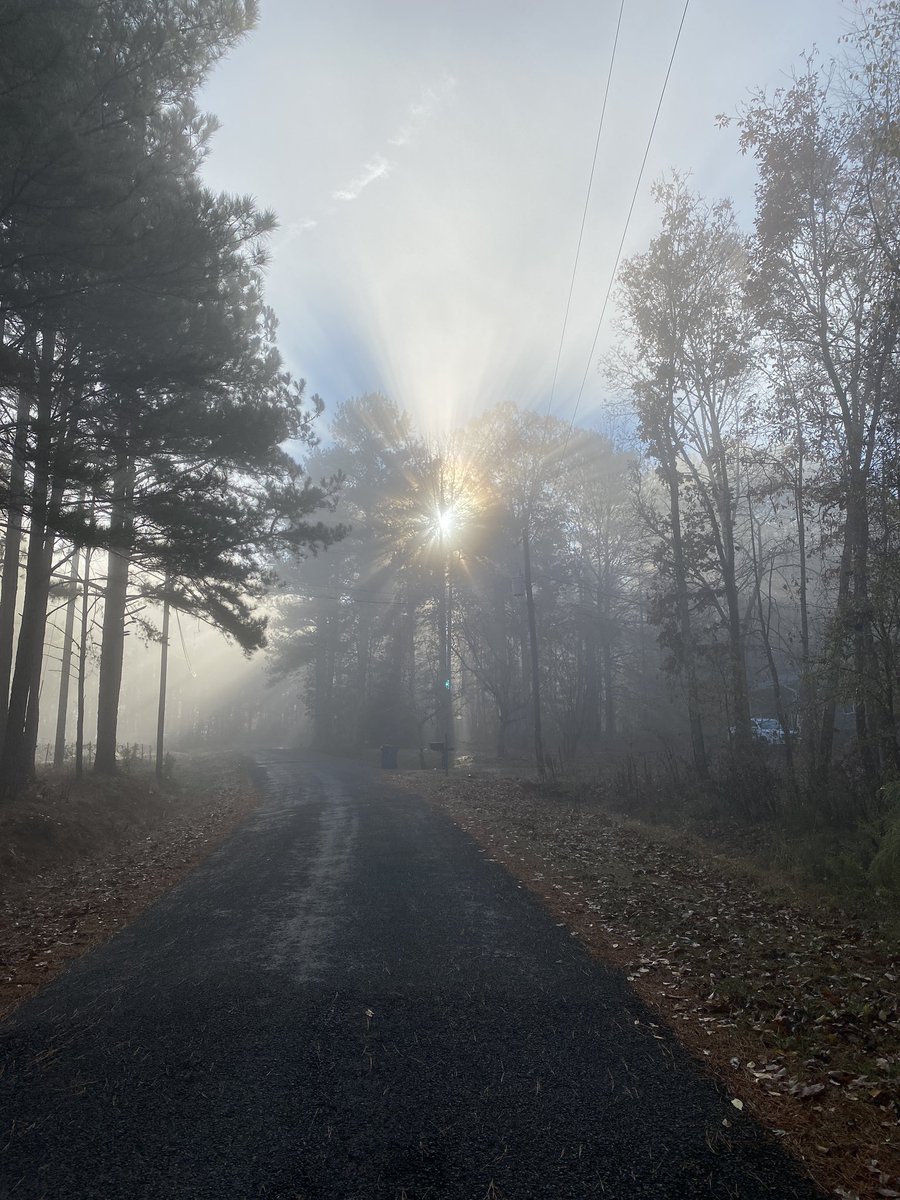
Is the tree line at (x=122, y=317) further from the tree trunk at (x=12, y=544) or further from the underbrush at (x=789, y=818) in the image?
the underbrush at (x=789, y=818)

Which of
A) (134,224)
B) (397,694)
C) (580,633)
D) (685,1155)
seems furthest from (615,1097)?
(397,694)

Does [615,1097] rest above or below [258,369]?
below

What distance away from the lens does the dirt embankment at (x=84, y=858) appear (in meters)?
7.40

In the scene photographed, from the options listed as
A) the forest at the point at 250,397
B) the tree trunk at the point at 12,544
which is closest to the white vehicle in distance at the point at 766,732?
the forest at the point at 250,397

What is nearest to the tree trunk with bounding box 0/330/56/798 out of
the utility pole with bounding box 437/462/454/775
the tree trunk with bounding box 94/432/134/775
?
the tree trunk with bounding box 94/432/134/775

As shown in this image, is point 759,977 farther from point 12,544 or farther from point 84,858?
point 12,544

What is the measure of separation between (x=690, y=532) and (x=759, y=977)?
53.8 feet

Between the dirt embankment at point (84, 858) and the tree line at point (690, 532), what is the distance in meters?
9.67

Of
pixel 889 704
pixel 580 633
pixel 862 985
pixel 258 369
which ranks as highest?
pixel 258 369

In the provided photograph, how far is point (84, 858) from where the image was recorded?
12227mm

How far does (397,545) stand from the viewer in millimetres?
37469

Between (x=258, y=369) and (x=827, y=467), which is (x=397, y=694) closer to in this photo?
(x=258, y=369)

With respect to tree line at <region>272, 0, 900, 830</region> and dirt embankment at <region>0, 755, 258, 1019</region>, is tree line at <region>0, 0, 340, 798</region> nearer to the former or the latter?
dirt embankment at <region>0, 755, 258, 1019</region>

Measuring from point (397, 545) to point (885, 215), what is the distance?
27565 mm
